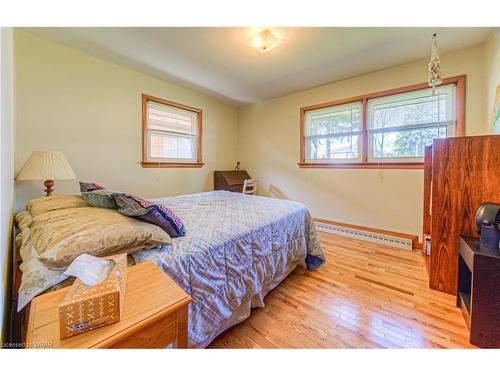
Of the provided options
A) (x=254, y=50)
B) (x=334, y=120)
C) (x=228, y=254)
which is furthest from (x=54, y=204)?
(x=334, y=120)

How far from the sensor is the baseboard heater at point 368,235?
2602mm

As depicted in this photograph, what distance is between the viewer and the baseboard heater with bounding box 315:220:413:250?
260 cm

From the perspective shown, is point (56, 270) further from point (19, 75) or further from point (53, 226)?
point (19, 75)

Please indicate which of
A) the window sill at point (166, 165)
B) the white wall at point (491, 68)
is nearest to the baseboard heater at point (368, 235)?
the white wall at point (491, 68)

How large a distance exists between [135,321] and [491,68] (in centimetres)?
337

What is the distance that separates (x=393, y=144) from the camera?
277cm

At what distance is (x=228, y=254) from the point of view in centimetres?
118

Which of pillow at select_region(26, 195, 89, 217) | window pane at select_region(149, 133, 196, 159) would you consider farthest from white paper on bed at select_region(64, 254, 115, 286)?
window pane at select_region(149, 133, 196, 159)

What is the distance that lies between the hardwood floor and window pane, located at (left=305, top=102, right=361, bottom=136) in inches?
80.4

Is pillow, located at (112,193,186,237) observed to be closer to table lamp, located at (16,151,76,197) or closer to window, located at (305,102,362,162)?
table lamp, located at (16,151,76,197)

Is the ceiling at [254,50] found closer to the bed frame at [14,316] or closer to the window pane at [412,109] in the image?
the window pane at [412,109]

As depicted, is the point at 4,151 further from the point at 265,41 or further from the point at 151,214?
the point at 265,41
